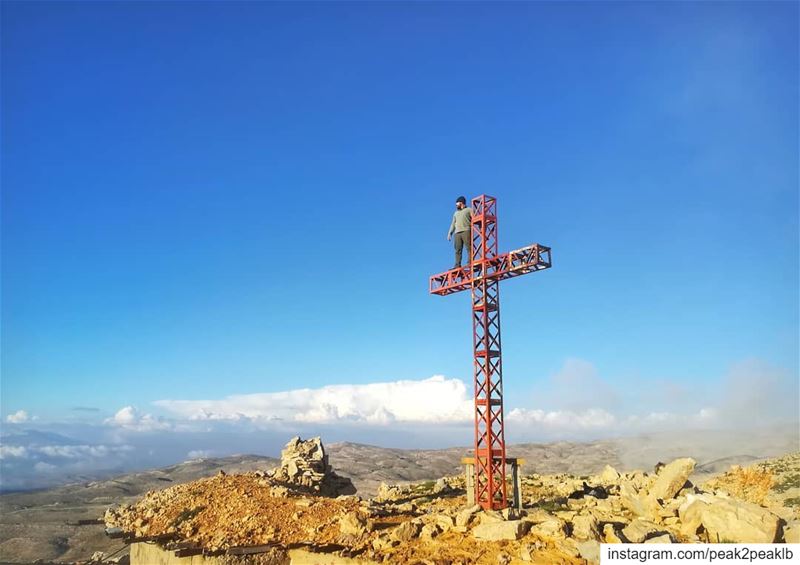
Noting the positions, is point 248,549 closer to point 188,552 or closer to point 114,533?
point 188,552

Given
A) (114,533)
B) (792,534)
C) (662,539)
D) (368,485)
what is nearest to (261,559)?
(114,533)

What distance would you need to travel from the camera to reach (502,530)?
18703mm

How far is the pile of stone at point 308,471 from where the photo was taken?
33.2 metres

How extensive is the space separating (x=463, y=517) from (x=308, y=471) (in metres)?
16.1

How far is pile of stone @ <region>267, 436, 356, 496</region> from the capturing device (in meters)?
33.2

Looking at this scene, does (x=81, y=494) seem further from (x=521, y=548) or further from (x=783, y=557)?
(x=783, y=557)

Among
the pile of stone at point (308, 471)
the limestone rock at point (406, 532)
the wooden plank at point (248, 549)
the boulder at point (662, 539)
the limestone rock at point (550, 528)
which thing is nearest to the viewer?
the boulder at point (662, 539)

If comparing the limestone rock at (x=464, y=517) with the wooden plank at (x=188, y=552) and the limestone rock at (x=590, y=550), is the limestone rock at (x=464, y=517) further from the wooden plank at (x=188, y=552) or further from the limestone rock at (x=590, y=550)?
the wooden plank at (x=188, y=552)

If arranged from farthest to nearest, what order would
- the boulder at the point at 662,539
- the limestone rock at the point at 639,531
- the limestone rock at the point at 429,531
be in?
the limestone rock at the point at 429,531, the limestone rock at the point at 639,531, the boulder at the point at 662,539

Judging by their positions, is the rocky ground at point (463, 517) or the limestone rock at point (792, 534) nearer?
the limestone rock at point (792, 534)

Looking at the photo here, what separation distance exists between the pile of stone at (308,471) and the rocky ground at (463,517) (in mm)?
85

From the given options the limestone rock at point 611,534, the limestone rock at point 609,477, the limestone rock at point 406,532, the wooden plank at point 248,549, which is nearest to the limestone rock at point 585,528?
the limestone rock at point 611,534

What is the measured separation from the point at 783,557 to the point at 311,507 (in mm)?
18913

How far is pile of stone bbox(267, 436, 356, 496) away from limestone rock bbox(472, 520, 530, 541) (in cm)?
1678
